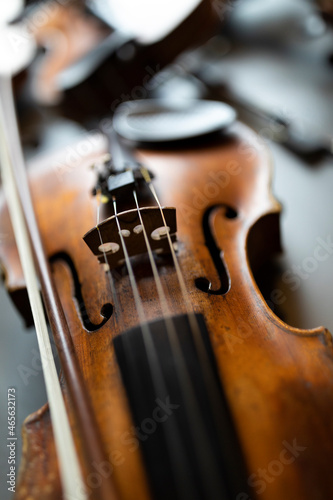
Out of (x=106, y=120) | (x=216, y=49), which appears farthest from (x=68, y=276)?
(x=216, y=49)

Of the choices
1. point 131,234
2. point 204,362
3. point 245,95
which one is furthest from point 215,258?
point 245,95

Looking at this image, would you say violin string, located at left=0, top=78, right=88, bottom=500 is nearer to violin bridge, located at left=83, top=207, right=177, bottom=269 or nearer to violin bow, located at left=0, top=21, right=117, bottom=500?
violin bow, located at left=0, top=21, right=117, bottom=500

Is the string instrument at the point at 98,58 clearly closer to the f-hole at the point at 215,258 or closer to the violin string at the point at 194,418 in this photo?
the f-hole at the point at 215,258

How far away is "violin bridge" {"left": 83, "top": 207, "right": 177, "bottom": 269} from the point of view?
3.04ft

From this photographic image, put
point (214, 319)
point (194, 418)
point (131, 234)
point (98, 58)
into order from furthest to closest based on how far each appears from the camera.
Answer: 1. point (98, 58)
2. point (131, 234)
3. point (214, 319)
4. point (194, 418)

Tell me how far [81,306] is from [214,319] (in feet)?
1.05

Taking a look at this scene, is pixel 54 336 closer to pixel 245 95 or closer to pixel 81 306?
pixel 81 306

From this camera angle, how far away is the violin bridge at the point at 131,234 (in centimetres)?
93

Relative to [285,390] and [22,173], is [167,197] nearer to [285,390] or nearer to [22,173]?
[22,173]

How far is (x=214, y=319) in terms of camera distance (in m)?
0.80

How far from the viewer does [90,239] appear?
0.93m

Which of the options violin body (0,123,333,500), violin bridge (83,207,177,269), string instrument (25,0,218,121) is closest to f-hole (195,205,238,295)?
violin body (0,123,333,500)

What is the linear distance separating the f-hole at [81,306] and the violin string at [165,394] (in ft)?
0.24

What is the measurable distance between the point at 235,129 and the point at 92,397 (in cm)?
100
